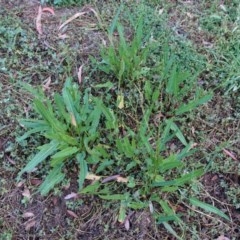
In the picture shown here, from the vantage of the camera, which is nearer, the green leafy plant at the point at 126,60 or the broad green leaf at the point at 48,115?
the broad green leaf at the point at 48,115

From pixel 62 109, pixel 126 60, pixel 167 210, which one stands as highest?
pixel 126 60

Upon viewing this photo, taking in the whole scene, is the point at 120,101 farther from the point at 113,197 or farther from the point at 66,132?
the point at 113,197

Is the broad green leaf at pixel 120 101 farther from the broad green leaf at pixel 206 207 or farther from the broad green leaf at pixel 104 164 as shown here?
the broad green leaf at pixel 206 207

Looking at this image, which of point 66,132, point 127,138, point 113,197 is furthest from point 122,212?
point 66,132

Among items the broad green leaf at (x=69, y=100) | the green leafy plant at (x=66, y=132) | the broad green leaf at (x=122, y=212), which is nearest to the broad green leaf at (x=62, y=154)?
the green leafy plant at (x=66, y=132)

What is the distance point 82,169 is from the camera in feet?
7.76

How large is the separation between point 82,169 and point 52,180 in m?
0.16

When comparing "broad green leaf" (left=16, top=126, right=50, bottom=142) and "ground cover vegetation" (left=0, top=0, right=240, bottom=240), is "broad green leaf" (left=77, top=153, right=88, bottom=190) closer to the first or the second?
"ground cover vegetation" (left=0, top=0, right=240, bottom=240)

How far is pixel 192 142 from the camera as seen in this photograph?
255 centimetres

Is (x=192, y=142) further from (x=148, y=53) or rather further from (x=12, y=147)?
(x=12, y=147)

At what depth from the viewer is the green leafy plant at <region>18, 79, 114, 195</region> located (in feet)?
7.66

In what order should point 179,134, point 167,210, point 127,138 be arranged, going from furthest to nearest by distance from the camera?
point 179,134 < point 127,138 < point 167,210

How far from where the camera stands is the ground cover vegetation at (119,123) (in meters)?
2.34

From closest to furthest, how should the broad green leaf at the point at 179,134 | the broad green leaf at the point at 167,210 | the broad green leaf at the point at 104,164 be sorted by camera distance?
the broad green leaf at the point at 167,210
the broad green leaf at the point at 104,164
the broad green leaf at the point at 179,134
